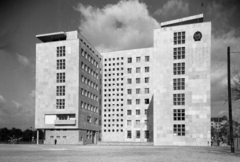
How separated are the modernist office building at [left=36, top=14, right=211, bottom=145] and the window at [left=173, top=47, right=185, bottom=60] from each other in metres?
0.20

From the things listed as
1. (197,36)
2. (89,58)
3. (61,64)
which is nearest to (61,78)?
(61,64)

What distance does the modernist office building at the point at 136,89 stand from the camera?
53.0 m

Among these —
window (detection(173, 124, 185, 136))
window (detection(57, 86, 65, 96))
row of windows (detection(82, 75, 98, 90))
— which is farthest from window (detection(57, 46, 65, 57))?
window (detection(173, 124, 185, 136))

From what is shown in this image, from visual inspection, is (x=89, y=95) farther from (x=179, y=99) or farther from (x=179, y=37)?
(x=179, y=37)

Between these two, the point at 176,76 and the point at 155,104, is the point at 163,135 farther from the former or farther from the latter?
the point at 176,76

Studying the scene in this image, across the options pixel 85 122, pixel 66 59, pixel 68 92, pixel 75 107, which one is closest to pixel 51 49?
pixel 66 59

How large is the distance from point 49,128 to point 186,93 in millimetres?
34707

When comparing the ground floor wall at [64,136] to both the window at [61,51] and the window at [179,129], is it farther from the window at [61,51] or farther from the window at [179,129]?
the window at [179,129]

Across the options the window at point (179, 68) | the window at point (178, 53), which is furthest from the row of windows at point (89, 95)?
the window at point (178, 53)

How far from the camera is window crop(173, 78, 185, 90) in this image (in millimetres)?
53956

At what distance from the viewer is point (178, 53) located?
54.9 meters

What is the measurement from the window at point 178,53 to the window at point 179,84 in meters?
4.67

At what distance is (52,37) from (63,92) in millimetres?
17417

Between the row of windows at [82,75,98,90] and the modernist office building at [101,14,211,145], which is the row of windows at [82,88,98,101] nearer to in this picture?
the row of windows at [82,75,98,90]
